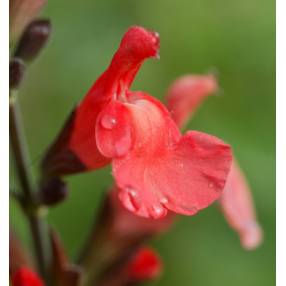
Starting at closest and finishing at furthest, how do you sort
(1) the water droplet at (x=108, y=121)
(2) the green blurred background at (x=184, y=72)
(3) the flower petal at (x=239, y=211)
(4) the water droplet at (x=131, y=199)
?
(4) the water droplet at (x=131, y=199), (1) the water droplet at (x=108, y=121), (3) the flower petal at (x=239, y=211), (2) the green blurred background at (x=184, y=72)

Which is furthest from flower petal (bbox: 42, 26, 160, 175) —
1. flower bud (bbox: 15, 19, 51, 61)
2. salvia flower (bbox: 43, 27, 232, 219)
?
flower bud (bbox: 15, 19, 51, 61)

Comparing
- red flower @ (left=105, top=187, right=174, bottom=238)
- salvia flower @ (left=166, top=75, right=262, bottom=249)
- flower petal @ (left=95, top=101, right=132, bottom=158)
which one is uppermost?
flower petal @ (left=95, top=101, right=132, bottom=158)

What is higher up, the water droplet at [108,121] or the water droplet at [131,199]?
the water droplet at [108,121]

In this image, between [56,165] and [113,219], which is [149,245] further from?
[56,165]

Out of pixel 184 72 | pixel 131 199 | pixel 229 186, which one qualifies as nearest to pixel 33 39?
pixel 131 199

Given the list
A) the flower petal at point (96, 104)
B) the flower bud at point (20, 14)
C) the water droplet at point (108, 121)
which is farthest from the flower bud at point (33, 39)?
the water droplet at point (108, 121)

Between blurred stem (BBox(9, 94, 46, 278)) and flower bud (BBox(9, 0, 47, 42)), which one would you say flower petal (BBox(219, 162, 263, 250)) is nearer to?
blurred stem (BBox(9, 94, 46, 278))

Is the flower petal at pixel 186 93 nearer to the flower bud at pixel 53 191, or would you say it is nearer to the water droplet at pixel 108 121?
the flower bud at pixel 53 191
